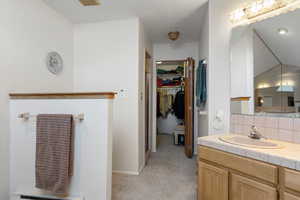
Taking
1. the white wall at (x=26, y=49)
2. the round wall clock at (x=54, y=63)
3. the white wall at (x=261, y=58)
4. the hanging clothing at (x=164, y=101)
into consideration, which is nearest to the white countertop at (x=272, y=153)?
the white wall at (x=261, y=58)

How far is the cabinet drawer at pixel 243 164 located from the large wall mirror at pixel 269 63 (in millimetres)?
690

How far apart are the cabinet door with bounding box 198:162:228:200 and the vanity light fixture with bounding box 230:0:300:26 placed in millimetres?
1603

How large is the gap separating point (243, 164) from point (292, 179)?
0.93ft

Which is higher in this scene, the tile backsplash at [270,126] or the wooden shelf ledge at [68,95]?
the wooden shelf ledge at [68,95]

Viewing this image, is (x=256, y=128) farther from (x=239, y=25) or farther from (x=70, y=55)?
(x=70, y=55)

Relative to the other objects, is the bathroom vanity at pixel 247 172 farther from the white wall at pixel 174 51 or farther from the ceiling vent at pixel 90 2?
the ceiling vent at pixel 90 2

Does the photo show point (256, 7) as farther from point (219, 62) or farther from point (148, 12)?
point (148, 12)

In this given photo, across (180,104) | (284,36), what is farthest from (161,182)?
(180,104)

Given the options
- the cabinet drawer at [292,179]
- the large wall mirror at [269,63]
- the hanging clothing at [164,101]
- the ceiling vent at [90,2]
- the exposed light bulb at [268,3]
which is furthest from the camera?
the hanging clothing at [164,101]

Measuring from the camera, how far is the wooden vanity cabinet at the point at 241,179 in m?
1.01

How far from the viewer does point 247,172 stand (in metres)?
1.19

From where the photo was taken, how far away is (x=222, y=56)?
1957mm

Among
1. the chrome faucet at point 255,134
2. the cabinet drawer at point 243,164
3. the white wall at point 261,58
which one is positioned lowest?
the cabinet drawer at point 243,164

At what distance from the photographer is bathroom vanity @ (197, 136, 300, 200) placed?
3.31 feet
